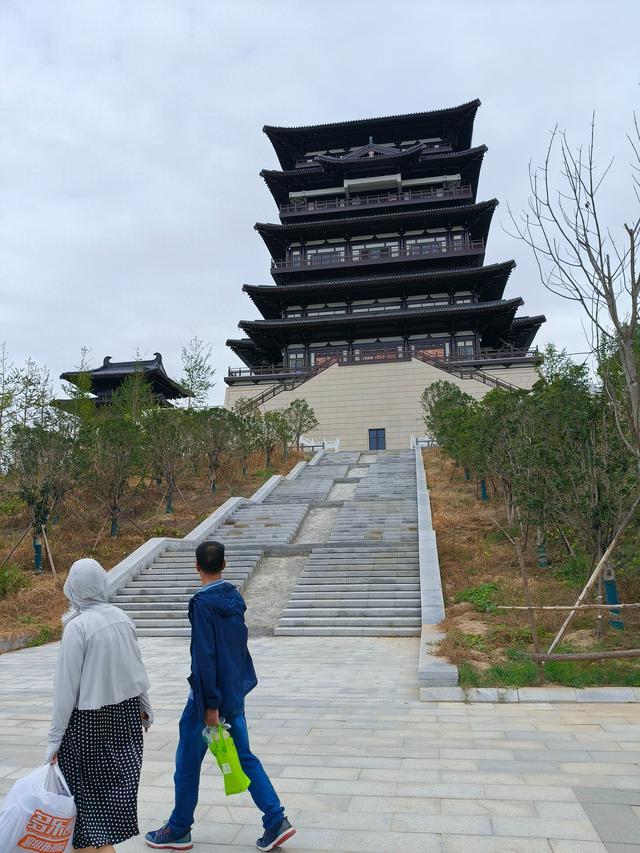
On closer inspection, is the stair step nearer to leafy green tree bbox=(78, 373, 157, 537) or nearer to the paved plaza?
the paved plaza

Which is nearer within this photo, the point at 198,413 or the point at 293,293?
the point at 198,413

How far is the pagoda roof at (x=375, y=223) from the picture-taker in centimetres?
3622

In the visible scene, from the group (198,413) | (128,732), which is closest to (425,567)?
(128,732)

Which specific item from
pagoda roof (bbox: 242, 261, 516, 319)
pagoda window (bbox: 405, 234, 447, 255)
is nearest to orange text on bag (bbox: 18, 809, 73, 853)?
pagoda roof (bbox: 242, 261, 516, 319)

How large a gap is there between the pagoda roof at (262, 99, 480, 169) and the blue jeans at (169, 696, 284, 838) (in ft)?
141

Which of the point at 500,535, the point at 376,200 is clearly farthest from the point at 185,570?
the point at 376,200

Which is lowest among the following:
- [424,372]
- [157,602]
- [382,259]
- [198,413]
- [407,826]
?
[157,602]

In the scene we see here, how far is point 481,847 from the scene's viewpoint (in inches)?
118

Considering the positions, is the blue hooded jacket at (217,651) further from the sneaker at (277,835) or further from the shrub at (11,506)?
the shrub at (11,506)

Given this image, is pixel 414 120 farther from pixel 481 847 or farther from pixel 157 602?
pixel 481 847

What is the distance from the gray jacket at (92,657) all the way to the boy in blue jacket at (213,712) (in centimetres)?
29

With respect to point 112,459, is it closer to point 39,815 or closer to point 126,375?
point 39,815

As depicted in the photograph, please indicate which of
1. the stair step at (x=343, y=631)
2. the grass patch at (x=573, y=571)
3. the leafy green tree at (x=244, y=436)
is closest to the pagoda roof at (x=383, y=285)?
the leafy green tree at (x=244, y=436)

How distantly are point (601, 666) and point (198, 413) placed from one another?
14796 millimetres
